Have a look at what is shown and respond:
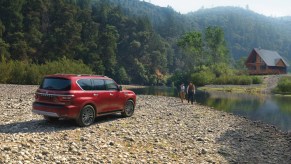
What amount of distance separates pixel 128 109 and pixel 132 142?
6015mm

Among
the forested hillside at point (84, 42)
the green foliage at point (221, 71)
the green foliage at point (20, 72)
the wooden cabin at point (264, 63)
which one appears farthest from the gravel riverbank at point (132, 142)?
the wooden cabin at point (264, 63)

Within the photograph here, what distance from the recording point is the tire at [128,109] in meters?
19.0

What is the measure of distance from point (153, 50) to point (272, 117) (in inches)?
4539

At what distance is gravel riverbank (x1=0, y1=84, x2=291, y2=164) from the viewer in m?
10.9

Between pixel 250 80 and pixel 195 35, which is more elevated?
pixel 195 35

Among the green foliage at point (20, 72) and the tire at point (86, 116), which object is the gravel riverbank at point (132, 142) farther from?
the green foliage at point (20, 72)

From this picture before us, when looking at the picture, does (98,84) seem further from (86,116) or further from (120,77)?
(120,77)

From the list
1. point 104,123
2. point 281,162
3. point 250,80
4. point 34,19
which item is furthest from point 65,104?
point 34,19

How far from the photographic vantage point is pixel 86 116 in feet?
51.2

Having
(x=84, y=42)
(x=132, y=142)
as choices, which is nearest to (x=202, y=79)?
(x=84, y=42)

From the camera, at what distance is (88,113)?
1573cm

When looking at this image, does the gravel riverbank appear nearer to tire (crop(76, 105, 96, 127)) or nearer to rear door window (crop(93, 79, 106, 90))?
tire (crop(76, 105, 96, 127))

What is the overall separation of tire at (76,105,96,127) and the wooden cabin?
95679 millimetres

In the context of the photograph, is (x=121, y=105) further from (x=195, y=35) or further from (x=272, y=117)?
(x=195, y=35)
